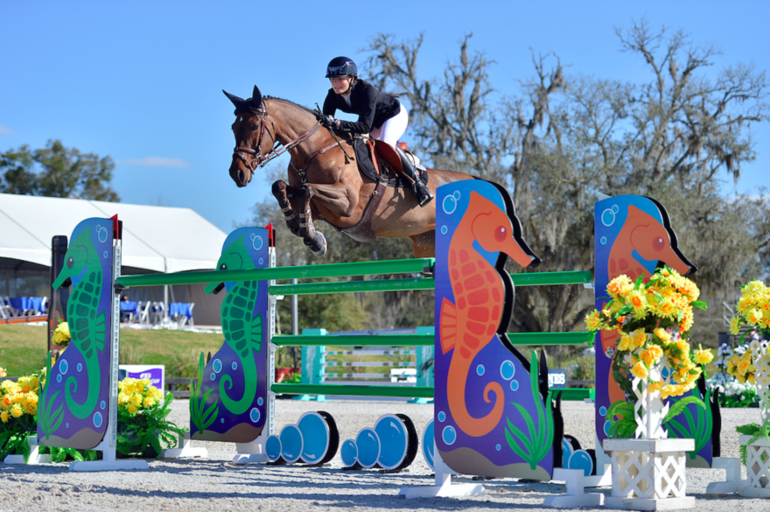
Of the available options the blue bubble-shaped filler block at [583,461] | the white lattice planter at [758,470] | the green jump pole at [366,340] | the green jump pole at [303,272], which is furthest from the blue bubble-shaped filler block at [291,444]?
the white lattice planter at [758,470]

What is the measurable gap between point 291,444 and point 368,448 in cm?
63

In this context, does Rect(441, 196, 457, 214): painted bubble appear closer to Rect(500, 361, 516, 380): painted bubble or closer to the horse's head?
Rect(500, 361, 516, 380): painted bubble

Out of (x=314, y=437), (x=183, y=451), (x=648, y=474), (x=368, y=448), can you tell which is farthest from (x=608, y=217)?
(x=183, y=451)

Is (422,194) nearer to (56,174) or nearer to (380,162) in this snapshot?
(380,162)

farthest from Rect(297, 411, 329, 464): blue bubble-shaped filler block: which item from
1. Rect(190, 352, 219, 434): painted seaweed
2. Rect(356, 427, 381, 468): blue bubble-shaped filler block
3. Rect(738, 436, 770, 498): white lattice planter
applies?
Rect(738, 436, 770, 498): white lattice planter

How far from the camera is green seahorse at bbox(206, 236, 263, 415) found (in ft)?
18.9

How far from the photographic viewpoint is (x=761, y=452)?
4.07 m

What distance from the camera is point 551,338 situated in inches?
164

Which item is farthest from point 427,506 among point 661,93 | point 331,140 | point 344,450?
point 661,93

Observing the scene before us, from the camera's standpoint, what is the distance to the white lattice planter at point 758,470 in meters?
4.03

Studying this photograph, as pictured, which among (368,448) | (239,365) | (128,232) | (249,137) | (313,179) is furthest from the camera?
(128,232)

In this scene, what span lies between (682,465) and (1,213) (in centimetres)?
2342

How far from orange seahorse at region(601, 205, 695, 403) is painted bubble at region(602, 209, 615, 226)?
8 cm

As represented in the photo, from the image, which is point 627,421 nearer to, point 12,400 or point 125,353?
point 12,400
